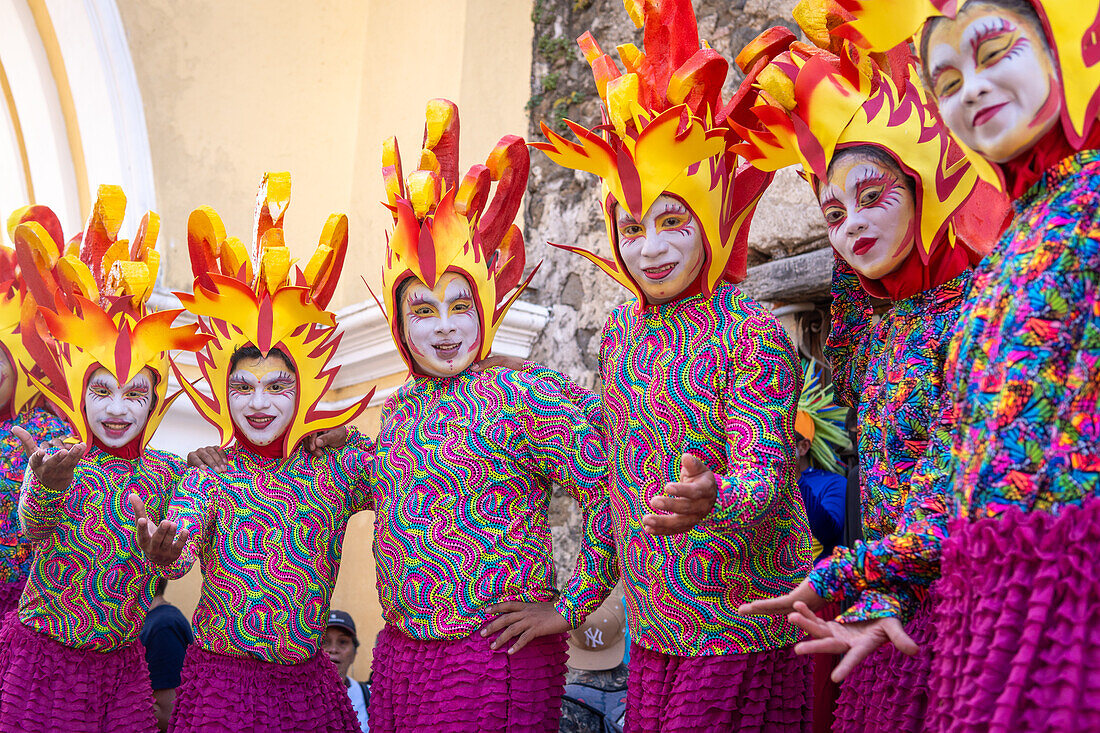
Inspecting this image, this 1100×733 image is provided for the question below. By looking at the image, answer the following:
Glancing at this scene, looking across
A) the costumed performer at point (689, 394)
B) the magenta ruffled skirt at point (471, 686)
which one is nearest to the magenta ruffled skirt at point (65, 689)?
the magenta ruffled skirt at point (471, 686)

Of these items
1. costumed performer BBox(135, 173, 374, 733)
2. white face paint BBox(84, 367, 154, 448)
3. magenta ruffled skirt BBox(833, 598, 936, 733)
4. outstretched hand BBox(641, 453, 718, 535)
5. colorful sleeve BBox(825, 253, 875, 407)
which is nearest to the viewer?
magenta ruffled skirt BBox(833, 598, 936, 733)

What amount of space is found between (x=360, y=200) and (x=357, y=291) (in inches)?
17.8

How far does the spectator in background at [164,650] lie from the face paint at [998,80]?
288 centimetres

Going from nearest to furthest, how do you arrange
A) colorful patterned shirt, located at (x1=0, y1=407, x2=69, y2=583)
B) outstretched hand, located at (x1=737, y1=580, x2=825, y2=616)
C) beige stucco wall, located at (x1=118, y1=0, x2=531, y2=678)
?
outstretched hand, located at (x1=737, y1=580, x2=825, y2=616), colorful patterned shirt, located at (x1=0, y1=407, x2=69, y2=583), beige stucco wall, located at (x1=118, y1=0, x2=531, y2=678)

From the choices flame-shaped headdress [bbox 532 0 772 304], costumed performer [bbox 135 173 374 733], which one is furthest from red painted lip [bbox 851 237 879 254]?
costumed performer [bbox 135 173 374 733]

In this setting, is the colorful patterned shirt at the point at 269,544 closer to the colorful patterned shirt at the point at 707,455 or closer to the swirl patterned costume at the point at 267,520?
the swirl patterned costume at the point at 267,520

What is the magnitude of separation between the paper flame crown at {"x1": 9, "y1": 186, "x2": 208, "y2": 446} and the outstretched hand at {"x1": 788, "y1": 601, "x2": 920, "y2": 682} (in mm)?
1879

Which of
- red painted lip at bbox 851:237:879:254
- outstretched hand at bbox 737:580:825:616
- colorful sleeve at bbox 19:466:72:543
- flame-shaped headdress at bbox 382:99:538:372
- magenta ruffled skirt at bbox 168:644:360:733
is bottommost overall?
magenta ruffled skirt at bbox 168:644:360:733

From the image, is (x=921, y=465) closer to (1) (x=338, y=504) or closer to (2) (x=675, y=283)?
(2) (x=675, y=283)

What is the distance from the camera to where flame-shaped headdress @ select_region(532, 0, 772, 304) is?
87.0 inches

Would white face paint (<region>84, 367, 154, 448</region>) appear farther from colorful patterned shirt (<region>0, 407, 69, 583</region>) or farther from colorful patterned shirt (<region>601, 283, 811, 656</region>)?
colorful patterned shirt (<region>601, 283, 811, 656</region>)

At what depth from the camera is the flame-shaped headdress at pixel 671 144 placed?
2209 millimetres

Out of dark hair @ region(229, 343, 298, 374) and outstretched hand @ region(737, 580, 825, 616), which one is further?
dark hair @ region(229, 343, 298, 374)

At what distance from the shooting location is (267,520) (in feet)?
8.61
